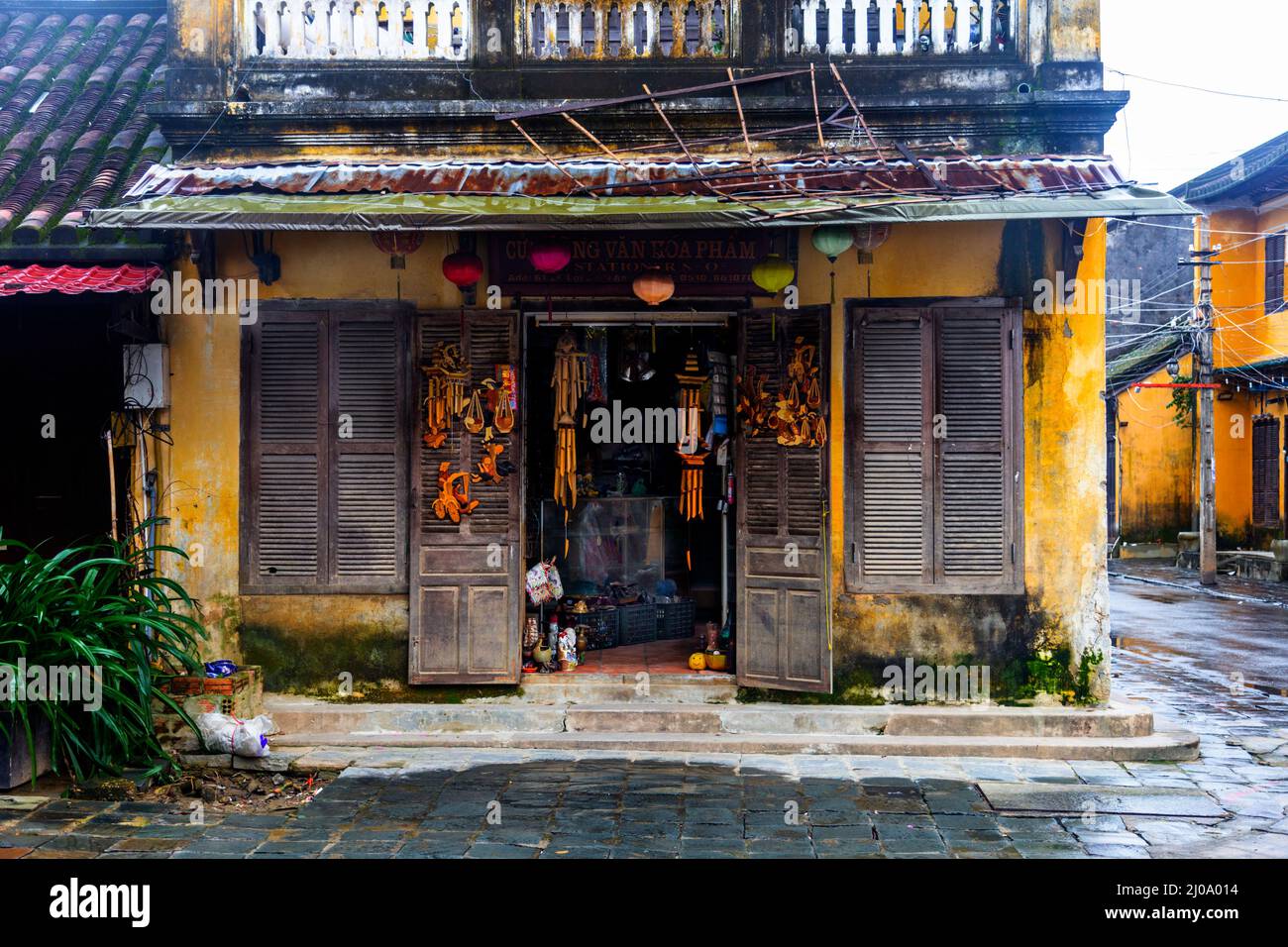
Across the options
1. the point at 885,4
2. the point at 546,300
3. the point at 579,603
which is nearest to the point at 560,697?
the point at 579,603

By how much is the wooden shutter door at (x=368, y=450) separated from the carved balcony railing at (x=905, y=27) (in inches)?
150

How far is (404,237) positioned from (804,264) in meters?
2.97

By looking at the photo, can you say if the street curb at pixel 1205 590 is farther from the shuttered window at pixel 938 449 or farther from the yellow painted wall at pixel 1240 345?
the shuttered window at pixel 938 449

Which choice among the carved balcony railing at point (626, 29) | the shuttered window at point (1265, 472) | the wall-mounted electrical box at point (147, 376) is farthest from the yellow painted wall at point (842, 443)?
the shuttered window at point (1265, 472)

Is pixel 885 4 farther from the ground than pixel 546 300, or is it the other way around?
pixel 885 4

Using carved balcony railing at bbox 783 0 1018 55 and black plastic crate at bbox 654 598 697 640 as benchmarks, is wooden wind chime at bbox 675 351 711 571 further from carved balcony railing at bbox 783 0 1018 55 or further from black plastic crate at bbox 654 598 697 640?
carved balcony railing at bbox 783 0 1018 55

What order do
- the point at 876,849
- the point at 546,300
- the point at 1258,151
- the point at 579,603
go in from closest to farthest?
1. the point at 876,849
2. the point at 546,300
3. the point at 579,603
4. the point at 1258,151

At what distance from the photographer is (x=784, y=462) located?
30.4 feet

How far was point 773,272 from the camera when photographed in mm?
9008

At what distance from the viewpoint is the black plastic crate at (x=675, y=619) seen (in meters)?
Answer: 11.7

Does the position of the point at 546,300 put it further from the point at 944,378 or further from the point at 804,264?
the point at 944,378

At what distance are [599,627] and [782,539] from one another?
8.17 feet

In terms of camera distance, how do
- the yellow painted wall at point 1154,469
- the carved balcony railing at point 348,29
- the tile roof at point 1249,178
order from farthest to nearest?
the yellow painted wall at point 1154,469
the tile roof at point 1249,178
the carved balcony railing at point 348,29

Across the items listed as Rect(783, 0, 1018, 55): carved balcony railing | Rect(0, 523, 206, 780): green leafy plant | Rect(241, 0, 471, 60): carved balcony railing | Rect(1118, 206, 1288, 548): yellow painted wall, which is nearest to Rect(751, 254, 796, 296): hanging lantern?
Rect(783, 0, 1018, 55): carved balcony railing
